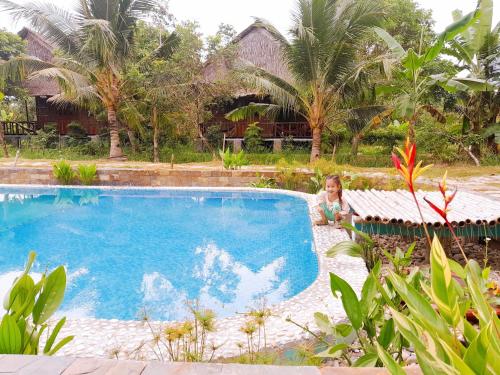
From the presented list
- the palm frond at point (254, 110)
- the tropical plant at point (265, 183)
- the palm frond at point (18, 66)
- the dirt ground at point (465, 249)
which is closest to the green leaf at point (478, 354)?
the dirt ground at point (465, 249)

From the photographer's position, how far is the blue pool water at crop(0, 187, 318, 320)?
3961mm

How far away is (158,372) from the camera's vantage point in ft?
4.50

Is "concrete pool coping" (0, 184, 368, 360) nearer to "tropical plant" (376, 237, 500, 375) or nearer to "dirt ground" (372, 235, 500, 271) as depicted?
"tropical plant" (376, 237, 500, 375)

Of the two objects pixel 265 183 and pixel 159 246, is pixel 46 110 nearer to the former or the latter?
pixel 265 183

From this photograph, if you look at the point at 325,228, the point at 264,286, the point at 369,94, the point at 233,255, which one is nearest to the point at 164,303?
the point at 264,286

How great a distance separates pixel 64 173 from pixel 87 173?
0.56 m

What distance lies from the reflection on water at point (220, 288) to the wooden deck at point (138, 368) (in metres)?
1.88

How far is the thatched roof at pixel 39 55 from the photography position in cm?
1594

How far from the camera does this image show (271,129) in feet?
49.4

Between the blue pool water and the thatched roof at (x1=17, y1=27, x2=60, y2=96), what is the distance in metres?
7.91

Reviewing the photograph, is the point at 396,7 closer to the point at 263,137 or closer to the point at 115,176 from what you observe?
the point at 263,137

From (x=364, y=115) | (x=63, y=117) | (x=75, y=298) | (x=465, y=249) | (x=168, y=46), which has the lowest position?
(x=75, y=298)

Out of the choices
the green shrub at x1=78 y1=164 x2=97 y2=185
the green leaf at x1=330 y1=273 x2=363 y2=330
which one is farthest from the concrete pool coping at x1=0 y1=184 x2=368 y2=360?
the green shrub at x1=78 y1=164 x2=97 y2=185

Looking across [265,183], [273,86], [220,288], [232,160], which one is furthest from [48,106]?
[220,288]
